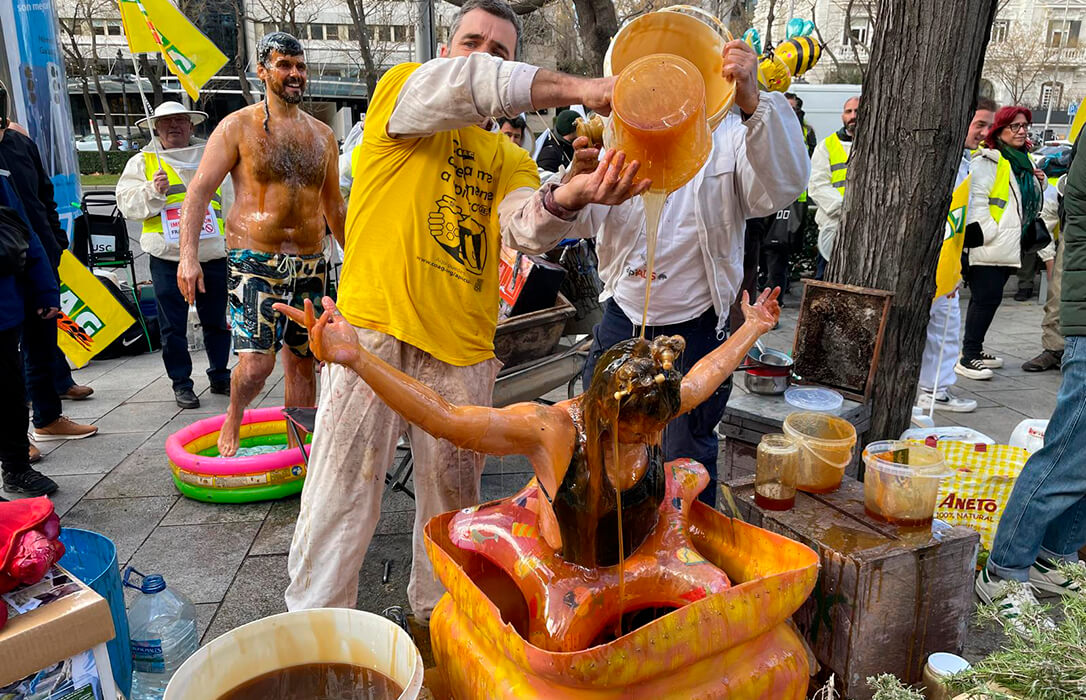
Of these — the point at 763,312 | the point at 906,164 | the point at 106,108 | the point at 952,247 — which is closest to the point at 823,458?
the point at 763,312

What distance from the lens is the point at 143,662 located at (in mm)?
2615

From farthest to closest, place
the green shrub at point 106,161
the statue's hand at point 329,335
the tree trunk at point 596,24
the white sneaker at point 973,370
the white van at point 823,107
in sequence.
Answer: the green shrub at point 106,161 → the white van at point 823,107 → the tree trunk at point 596,24 → the white sneaker at point 973,370 → the statue's hand at point 329,335

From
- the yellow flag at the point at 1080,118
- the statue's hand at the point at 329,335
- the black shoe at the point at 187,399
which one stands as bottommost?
the black shoe at the point at 187,399

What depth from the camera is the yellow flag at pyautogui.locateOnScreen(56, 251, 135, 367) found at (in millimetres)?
5254

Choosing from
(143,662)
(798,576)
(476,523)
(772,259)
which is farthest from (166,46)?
(772,259)

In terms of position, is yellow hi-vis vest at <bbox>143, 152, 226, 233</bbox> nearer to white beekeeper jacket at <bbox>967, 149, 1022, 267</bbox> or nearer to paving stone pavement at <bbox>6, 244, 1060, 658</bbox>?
paving stone pavement at <bbox>6, 244, 1060, 658</bbox>

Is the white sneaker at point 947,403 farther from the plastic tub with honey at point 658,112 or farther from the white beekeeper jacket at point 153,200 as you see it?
the white beekeeper jacket at point 153,200

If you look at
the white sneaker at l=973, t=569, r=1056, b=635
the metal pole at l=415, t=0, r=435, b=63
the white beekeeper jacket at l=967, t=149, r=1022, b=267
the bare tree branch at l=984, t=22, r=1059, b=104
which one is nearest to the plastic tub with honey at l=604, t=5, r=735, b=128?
the white sneaker at l=973, t=569, r=1056, b=635

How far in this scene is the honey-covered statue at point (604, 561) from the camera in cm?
173

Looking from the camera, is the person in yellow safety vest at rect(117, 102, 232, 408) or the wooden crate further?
the person in yellow safety vest at rect(117, 102, 232, 408)

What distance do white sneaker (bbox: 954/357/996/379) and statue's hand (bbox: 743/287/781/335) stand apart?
5429 millimetres

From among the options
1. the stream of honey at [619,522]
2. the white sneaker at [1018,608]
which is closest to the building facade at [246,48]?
→ the stream of honey at [619,522]

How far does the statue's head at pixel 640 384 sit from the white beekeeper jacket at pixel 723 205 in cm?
113

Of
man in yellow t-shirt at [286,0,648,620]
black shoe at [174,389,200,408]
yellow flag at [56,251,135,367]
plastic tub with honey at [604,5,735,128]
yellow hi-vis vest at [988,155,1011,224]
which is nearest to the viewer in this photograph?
plastic tub with honey at [604,5,735,128]
